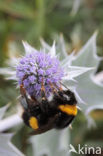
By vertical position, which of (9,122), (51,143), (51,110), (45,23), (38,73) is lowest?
(51,143)

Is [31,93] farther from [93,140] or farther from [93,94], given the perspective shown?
A: [93,140]

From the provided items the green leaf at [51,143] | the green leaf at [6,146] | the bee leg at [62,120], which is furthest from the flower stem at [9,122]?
the bee leg at [62,120]

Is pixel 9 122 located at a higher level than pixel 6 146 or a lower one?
higher

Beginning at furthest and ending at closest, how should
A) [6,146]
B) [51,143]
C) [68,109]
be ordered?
[51,143] < [6,146] < [68,109]

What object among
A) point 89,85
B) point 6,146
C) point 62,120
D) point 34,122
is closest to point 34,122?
point 34,122

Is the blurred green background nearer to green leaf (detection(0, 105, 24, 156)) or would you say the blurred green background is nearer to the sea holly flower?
green leaf (detection(0, 105, 24, 156))

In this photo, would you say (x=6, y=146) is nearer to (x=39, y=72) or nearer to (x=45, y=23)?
(x=39, y=72)

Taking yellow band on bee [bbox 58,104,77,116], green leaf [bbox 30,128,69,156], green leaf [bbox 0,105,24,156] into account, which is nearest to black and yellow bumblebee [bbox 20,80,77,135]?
yellow band on bee [bbox 58,104,77,116]
